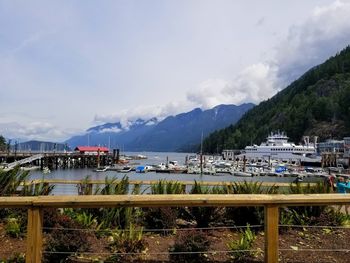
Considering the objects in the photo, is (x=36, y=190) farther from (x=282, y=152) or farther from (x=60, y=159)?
(x=282, y=152)

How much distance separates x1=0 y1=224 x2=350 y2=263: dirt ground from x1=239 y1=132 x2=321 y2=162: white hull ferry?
117852 millimetres

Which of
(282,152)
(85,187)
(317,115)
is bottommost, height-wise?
(85,187)

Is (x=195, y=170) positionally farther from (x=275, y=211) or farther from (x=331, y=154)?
(x=275, y=211)

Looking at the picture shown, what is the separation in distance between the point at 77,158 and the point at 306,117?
105628mm

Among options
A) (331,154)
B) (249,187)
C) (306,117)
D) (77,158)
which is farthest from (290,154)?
(249,187)

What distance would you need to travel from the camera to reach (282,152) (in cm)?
12912

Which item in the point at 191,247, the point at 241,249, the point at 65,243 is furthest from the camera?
the point at 241,249

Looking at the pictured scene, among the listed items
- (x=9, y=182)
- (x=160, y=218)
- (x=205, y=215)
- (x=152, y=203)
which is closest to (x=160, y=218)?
(x=160, y=218)

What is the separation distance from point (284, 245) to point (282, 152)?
12732 cm

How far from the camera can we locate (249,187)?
8.28 metres

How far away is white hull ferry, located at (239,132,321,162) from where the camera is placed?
407ft

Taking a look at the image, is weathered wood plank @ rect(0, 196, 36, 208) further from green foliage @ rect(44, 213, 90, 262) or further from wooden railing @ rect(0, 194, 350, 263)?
green foliage @ rect(44, 213, 90, 262)

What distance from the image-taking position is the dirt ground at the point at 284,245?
569cm

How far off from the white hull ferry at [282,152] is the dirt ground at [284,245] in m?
118
